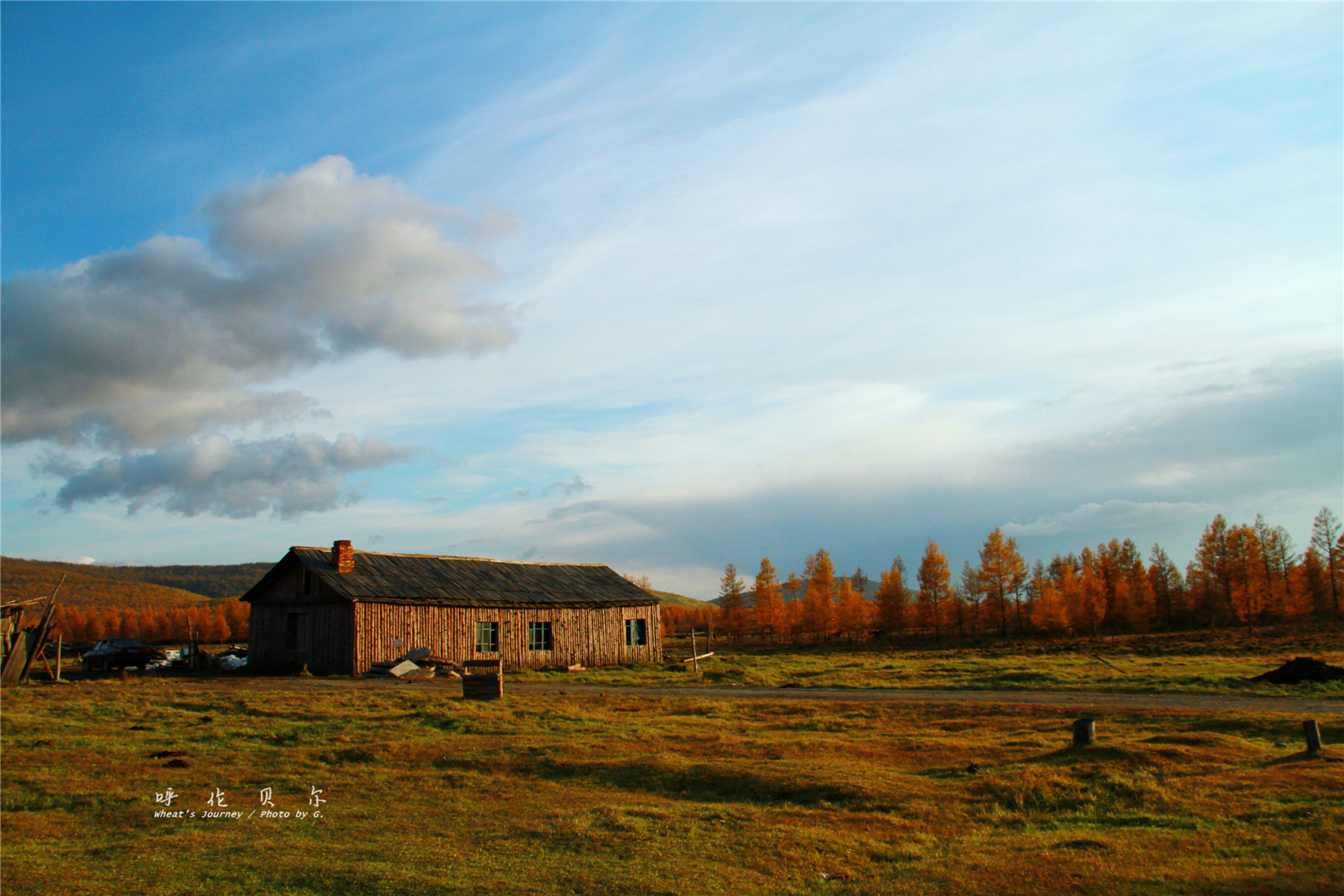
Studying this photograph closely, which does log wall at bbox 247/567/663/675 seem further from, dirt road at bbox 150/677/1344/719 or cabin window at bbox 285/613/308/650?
dirt road at bbox 150/677/1344/719

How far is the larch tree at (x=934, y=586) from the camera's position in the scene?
300ft

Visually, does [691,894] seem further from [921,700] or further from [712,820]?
[921,700]

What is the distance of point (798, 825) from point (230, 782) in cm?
998

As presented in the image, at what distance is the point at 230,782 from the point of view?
14.6 m

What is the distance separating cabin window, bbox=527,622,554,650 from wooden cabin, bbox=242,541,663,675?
4 centimetres

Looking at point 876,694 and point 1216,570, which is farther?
point 1216,570

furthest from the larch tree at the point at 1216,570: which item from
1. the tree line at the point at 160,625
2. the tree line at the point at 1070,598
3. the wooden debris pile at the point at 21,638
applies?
the tree line at the point at 160,625

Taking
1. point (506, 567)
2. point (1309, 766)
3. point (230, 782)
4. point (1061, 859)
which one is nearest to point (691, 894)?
point (1061, 859)

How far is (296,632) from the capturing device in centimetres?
3688

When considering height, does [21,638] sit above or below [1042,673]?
above

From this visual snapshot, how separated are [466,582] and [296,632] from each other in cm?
800

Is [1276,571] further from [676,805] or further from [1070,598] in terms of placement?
[676,805]

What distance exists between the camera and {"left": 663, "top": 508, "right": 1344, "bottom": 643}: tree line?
86125mm

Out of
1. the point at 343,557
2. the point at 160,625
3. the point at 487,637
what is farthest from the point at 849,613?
the point at 160,625
